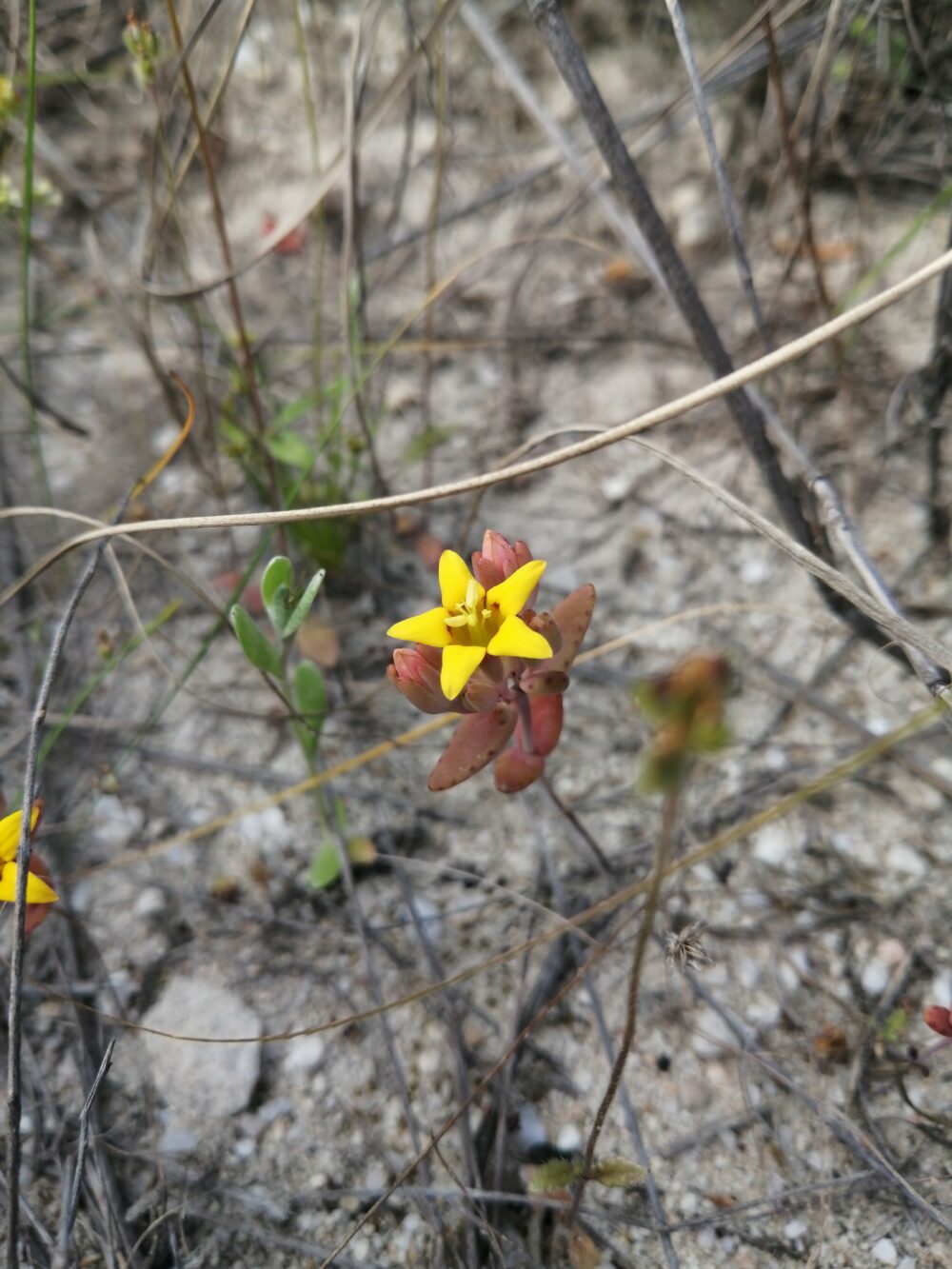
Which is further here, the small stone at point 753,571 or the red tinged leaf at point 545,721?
the small stone at point 753,571

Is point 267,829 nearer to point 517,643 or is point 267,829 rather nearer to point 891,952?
point 517,643

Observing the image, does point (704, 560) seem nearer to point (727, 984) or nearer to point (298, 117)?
point (727, 984)

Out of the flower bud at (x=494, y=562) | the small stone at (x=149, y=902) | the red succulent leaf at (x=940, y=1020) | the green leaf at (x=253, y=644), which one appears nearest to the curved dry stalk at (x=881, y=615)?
Result: the flower bud at (x=494, y=562)

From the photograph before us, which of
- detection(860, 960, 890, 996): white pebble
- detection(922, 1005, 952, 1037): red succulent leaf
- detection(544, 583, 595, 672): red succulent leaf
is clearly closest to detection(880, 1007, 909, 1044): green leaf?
detection(860, 960, 890, 996): white pebble

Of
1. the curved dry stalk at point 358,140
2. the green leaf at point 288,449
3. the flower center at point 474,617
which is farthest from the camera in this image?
the green leaf at point 288,449

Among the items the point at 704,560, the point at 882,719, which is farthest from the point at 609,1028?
the point at 704,560

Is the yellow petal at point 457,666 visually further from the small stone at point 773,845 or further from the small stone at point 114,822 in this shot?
the small stone at point 114,822
